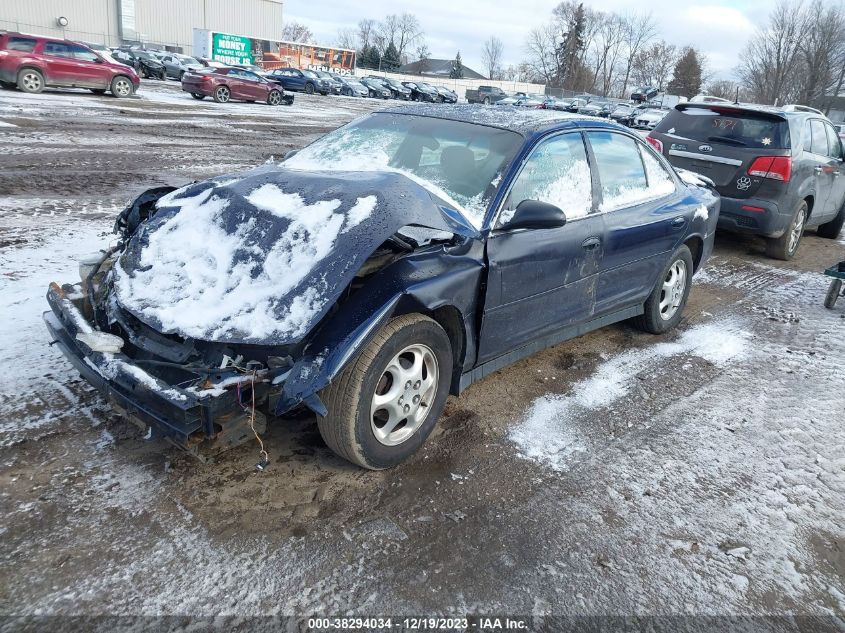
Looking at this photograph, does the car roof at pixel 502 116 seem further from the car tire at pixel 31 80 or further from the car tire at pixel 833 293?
the car tire at pixel 31 80

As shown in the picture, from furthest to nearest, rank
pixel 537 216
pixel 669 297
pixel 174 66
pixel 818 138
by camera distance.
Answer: pixel 174 66 → pixel 818 138 → pixel 669 297 → pixel 537 216

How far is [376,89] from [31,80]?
3053cm

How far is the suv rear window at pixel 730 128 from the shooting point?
7336 millimetres

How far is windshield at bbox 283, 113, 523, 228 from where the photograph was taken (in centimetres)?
357

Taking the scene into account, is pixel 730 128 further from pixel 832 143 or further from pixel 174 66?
pixel 174 66

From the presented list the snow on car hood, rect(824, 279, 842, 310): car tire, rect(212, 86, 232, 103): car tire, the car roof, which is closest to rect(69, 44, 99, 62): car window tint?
rect(212, 86, 232, 103): car tire

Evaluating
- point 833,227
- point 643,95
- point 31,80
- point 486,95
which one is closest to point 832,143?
point 833,227

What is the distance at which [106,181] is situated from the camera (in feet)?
29.3

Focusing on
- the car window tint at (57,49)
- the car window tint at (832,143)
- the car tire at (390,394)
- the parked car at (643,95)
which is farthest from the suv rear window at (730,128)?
the parked car at (643,95)

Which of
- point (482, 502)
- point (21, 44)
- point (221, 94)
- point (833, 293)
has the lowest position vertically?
point (482, 502)

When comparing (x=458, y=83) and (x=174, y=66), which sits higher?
(x=458, y=83)

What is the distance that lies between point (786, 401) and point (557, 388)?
1.59 metres

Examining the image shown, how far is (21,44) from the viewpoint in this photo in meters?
18.5

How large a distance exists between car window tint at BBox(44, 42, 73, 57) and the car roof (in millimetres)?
19255
